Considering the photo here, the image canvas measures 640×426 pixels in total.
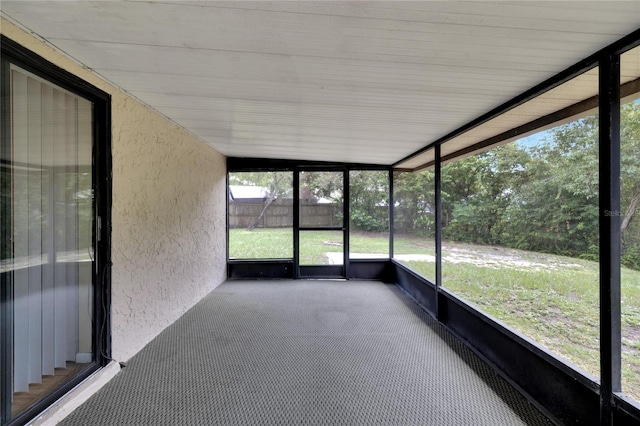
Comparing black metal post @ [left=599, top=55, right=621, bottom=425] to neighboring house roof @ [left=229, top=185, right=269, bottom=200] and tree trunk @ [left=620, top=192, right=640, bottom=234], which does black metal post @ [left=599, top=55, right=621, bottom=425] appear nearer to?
tree trunk @ [left=620, top=192, right=640, bottom=234]

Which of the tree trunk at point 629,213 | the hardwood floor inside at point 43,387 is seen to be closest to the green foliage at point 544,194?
the tree trunk at point 629,213

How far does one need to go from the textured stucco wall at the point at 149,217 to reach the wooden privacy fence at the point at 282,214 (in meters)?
1.04

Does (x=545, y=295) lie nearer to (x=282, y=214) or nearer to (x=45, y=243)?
(x=45, y=243)

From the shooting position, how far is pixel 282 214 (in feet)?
16.1

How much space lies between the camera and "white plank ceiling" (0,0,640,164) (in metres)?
1.14

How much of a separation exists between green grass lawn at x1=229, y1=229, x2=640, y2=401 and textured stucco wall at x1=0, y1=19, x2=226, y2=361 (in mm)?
3038

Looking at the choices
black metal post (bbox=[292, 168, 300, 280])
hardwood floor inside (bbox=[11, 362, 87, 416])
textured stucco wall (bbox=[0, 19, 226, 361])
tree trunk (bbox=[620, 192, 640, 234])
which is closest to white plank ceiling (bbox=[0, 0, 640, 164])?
textured stucco wall (bbox=[0, 19, 226, 361])

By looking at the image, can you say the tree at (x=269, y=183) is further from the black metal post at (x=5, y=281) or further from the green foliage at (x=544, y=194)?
the black metal post at (x=5, y=281)

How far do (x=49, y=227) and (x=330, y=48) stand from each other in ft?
6.47

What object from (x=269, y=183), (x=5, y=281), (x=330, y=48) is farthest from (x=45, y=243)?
(x=269, y=183)

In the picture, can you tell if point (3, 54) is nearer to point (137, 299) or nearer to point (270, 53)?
point (270, 53)

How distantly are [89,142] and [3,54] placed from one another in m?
0.67

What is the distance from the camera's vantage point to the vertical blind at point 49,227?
148cm

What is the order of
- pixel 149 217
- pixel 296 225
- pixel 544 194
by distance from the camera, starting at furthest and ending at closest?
pixel 296 225
pixel 149 217
pixel 544 194
